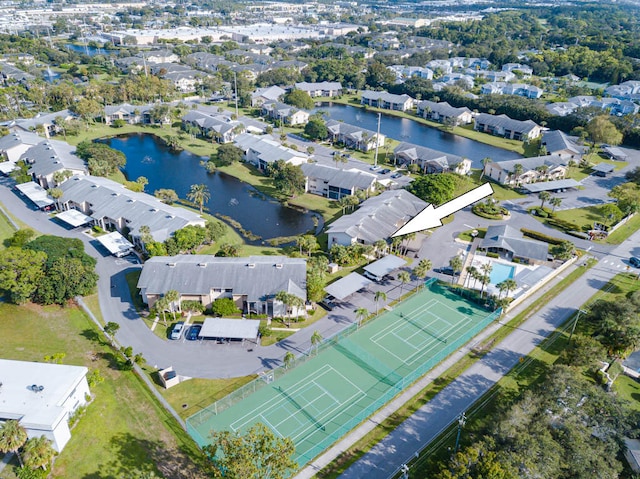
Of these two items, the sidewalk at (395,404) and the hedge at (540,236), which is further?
the hedge at (540,236)

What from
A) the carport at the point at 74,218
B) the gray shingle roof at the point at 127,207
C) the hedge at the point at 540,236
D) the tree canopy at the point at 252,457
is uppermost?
the tree canopy at the point at 252,457

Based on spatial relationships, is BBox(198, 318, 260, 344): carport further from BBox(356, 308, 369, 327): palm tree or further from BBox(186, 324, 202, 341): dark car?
BBox(356, 308, 369, 327): palm tree

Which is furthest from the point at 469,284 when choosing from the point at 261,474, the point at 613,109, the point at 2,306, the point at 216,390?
the point at 613,109

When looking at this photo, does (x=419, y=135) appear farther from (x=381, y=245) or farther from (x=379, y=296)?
(x=379, y=296)

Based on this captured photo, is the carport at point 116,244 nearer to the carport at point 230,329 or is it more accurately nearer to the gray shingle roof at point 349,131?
the carport at point 230,329

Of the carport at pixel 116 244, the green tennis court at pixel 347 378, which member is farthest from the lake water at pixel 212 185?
the green tennis court at pixel 347 378

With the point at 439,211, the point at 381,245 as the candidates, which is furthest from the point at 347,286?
the point at 439,211

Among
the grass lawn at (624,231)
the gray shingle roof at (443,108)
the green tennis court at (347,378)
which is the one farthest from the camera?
the gray shingle roof at (443,108)

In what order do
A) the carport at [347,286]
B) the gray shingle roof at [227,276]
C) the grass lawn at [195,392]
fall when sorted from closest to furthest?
the grass lawn at [195,392]
the gray shingle roof at [227,276]
the carport at [347,286]
